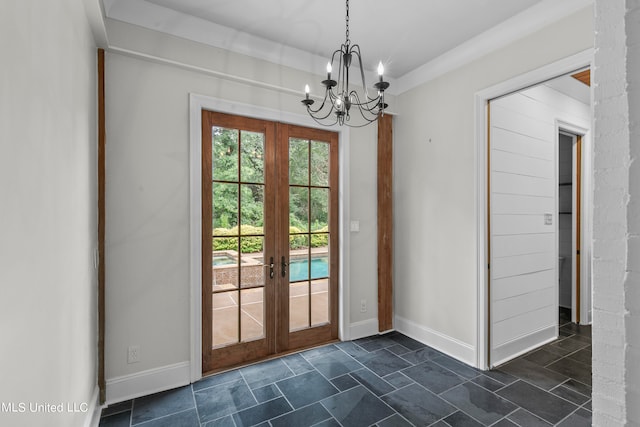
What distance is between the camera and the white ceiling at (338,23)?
231 centimetres

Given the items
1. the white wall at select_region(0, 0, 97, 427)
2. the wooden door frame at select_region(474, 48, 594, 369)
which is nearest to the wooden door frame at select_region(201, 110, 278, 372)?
the white wall at select_region(0, 0, 97, 427)

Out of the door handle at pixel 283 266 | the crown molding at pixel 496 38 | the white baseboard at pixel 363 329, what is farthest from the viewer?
the white baseboard at pixel 363 329

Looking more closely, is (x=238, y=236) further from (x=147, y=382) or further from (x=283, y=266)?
(x=147, y=382)

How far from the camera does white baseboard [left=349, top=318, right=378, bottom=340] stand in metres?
3.32

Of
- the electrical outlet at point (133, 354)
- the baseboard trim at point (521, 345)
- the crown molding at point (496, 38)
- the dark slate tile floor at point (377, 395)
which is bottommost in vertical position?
the dark slate tile floor at point (377, 395)

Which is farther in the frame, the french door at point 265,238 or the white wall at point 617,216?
the french door at point 265,238

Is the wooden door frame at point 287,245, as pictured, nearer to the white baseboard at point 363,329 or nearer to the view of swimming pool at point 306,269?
the view of swimming pool at point 306,269

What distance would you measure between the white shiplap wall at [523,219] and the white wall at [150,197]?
2.49 metres

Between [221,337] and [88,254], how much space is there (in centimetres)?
126

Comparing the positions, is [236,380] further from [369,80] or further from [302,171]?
[369,80]

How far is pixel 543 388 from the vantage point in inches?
95.3

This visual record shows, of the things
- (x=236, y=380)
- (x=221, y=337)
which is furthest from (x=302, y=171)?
(x=236, y=380)

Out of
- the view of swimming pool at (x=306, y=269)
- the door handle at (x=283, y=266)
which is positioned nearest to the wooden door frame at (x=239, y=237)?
the door handle at (x=283, y=266)

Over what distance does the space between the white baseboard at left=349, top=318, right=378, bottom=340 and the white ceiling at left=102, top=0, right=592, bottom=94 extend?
2.60 metres
